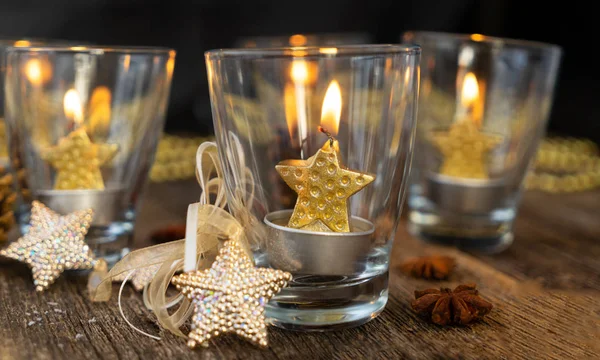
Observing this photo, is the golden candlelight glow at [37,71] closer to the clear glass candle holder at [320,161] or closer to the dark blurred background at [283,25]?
the clear glass candle holder at [320,161]

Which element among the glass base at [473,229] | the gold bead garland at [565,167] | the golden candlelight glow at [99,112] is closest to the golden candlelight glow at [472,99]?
the glass base at [473,229]

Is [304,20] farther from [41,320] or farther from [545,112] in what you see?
[41,320]

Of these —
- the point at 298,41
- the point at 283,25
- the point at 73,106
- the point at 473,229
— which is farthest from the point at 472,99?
the point at 283,25

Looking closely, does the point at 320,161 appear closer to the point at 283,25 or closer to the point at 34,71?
the point at 34,71

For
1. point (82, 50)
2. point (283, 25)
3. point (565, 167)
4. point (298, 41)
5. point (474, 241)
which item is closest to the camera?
point (82, 50)

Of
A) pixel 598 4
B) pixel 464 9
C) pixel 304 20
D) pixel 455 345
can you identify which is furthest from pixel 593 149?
pixel 455 345
